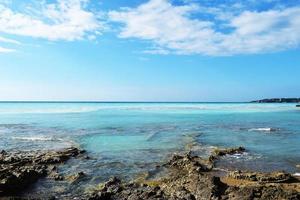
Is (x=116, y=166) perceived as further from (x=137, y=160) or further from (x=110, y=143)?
(x=110, y=143)

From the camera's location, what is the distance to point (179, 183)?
637 inches

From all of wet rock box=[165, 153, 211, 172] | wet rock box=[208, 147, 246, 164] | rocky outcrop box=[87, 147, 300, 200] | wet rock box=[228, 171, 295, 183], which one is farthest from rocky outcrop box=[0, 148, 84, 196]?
wet rock box=[208, 147, 246, 164]

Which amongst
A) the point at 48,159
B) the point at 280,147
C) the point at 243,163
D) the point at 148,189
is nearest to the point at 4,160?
the point at 48,159

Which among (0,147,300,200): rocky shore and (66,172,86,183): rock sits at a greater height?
(0,147,300,200): rocky shore

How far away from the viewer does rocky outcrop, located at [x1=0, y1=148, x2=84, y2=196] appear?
54.2 ft

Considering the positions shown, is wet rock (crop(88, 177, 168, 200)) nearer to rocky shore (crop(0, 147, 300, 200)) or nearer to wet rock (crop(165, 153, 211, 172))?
rocky shore (crop(0, 147, 300, 200))

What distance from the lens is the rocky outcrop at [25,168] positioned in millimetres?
16516

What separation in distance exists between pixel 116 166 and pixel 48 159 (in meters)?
4.62

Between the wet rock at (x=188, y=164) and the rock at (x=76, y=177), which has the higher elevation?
the wet rock at (x=188, y=164)

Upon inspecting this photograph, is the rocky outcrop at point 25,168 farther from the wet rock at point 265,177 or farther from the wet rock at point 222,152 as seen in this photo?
the wet rock at point 222,152

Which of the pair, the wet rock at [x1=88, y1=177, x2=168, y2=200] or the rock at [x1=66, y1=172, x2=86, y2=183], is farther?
the rock at [x1=66, y1=172, x2=86, y2=183]

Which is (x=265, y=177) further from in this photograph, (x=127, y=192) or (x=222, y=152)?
(x=222, y=152)

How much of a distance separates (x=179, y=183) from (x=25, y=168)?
9110 millimetres

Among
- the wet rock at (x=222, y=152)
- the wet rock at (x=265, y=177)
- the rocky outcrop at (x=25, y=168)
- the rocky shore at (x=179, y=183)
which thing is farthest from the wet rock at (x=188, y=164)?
the rocky outcrop at (x=25, y=168)
